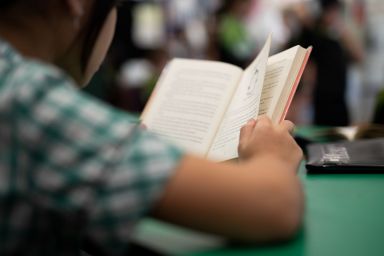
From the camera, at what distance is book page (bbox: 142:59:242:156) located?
100cm

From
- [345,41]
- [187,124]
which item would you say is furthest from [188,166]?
[345,41]

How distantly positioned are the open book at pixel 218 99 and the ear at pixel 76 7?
32 cm

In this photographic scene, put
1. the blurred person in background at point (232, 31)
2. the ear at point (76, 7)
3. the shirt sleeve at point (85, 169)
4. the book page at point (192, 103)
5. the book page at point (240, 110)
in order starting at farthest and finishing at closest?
the blurred person in background at point (232, 31) < the book page at point (192, 103) < the book page at point (240, 110) < the ear at point (76, 7) < the shirt sleeve at point (85, 169)

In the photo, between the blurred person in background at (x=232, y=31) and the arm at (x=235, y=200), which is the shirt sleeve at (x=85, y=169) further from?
the blurred person in background at (x=232, y=31)

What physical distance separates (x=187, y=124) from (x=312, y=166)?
256 mm

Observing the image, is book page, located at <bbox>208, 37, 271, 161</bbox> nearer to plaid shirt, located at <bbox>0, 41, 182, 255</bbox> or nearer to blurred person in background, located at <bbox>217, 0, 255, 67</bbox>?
plaid shirt, located at <bbox>0, 41, 182, 255</bbox>

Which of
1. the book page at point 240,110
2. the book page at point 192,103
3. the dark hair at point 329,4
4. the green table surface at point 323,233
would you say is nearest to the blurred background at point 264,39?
the dark hair at point 329,4

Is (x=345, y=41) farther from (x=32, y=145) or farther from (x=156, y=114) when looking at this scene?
(x=32, y=145)

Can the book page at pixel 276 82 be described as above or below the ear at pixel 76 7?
below

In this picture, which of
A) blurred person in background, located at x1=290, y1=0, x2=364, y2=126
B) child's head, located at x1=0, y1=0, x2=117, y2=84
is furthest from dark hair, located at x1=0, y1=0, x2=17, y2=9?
blurred person in background, located at x1=290, y1=0, x2=364, y2=126

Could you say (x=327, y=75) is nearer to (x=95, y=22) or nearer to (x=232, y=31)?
(x=232, y=31)

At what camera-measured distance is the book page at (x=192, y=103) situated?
3.27ft

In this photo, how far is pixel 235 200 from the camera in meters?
0.54

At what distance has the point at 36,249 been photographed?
0.57 metres
